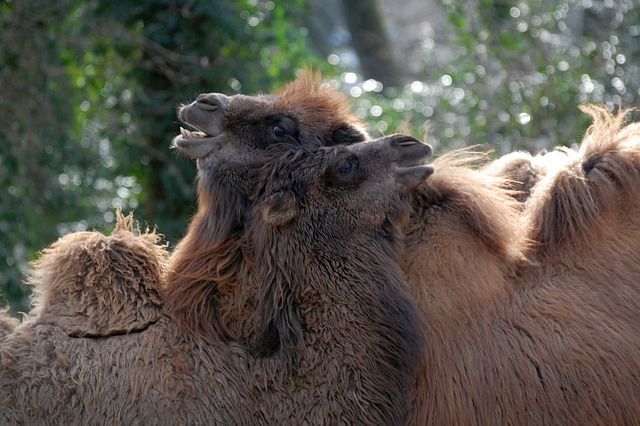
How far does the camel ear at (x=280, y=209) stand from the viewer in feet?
13.1

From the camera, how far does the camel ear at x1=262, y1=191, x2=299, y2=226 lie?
3.98m

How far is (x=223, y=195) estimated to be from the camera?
413cm

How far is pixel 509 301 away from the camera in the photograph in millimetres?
4008

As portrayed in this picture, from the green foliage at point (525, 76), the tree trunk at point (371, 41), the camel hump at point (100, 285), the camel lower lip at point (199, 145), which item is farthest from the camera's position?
the tree trunk at point (371, 41)

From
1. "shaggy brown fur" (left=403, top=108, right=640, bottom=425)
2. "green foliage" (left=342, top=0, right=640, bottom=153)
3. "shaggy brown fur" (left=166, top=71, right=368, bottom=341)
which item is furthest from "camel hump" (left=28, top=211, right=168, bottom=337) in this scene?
"green foliage" (left=342, top=0, right=640, bottom=153)

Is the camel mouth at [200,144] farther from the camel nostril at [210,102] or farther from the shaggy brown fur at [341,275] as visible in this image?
the shaggy brown fur at [341,275]

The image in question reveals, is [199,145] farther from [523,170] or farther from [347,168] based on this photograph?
[523,170]

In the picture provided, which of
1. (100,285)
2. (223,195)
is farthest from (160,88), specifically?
(100,285)

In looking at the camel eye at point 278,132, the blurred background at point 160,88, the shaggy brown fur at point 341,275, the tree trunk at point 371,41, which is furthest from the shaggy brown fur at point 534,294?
the tree trunk at point 371,41

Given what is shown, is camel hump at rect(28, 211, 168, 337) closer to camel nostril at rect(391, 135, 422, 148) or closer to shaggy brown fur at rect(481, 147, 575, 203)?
camel nostril at rect(391, 135, 422, 148)

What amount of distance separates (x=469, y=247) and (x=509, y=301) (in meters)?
0.30

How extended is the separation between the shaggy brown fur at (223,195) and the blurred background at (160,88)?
10.7 ft

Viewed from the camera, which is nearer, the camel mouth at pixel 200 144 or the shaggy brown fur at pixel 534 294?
the shaggy brown fur at pixel 534 294

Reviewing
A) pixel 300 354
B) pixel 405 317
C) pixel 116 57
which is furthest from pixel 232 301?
pixel 116 57
